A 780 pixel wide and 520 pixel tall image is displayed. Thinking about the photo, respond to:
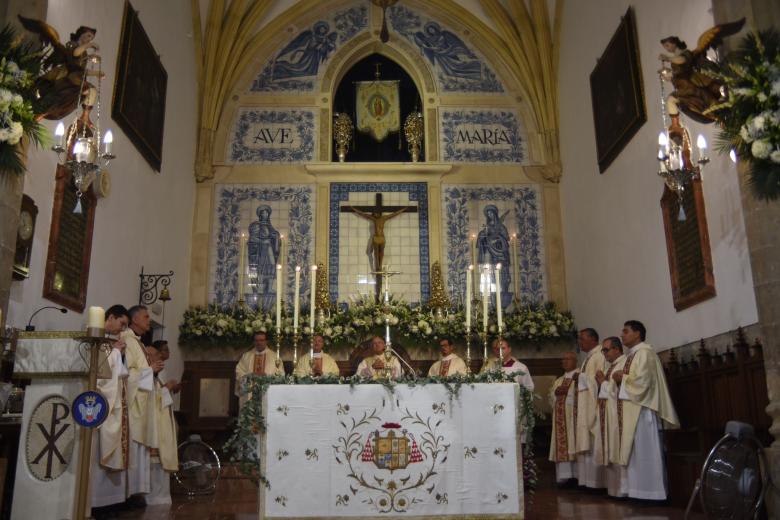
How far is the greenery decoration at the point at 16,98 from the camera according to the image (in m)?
5.00

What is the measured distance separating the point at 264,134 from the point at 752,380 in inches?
340

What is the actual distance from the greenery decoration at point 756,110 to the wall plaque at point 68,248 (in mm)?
5604

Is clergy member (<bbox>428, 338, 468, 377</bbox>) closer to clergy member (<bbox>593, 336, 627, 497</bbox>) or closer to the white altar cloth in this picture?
clergy member (<bbox>593, 336, 627, 497</bbox>)

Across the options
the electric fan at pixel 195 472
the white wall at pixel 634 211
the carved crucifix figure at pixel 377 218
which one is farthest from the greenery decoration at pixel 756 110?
the carved crucifix figure at pixel 377 218

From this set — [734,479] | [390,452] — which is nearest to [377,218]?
[390,452]

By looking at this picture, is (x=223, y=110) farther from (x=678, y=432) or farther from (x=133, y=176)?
(x=678, y=432)

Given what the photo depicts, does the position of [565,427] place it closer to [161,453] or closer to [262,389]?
[161,453]

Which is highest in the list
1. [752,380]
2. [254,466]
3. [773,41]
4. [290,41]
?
[290,41]

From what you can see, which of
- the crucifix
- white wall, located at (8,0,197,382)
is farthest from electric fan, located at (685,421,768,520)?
the crucifix

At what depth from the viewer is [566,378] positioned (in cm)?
884

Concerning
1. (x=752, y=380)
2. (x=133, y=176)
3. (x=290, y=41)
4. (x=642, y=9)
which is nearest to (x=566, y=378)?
(x=752, y=380)

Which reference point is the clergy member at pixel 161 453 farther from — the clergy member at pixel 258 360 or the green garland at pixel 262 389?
the clergy member at pixel 258 360

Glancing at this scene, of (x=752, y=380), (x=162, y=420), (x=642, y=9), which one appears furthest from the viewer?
(x=642, y=9)

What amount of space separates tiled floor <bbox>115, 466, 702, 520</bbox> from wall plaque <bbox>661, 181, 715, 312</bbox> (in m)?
2.07
